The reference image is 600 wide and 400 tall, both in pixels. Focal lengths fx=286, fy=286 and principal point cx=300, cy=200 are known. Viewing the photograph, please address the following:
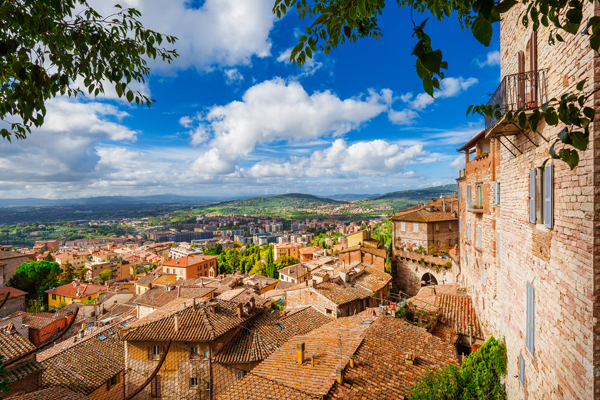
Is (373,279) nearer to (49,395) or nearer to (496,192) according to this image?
(496,192)

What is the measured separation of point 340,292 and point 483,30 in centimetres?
2218

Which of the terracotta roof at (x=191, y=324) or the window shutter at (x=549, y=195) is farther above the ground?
the window shutter at (x=549, y=195)

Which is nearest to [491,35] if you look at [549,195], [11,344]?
[549,195]

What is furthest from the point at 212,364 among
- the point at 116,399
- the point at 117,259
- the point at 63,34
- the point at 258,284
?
the point at 117,259

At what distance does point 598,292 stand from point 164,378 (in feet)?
57.9

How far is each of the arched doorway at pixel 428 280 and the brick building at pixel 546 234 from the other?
1984 centimetres

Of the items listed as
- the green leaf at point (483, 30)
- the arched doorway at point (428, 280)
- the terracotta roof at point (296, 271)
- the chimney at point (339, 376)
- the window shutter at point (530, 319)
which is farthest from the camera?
the terracotta roof at point (296, 271)

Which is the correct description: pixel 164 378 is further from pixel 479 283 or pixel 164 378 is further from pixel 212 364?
pixel 479 283

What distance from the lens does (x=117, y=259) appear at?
7781cm

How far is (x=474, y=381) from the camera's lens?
800 cm

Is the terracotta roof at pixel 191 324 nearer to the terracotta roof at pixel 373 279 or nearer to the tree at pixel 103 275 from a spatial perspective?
the terracotta roof at pixel 373 279

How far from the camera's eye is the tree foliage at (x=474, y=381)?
771 centimetres

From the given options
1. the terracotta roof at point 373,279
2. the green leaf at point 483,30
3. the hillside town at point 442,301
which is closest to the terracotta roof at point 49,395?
the hillside town at point 442,301

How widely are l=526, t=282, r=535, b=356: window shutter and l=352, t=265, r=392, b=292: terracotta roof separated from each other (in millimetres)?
18746
